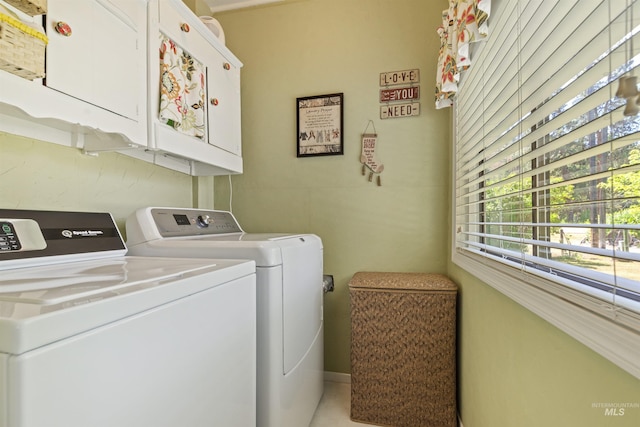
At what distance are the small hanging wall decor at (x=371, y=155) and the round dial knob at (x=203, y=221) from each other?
104 cm

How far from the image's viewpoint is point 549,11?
75 cm

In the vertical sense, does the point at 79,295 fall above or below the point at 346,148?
below

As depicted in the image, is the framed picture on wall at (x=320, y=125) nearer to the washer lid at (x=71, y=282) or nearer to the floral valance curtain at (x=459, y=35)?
the floral valance curtain at (x=459, y=35)

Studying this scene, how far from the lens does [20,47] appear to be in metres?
0.81

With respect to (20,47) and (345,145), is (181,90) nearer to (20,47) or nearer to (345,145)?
(20,47)

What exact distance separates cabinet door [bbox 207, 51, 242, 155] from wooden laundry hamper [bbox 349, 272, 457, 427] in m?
1.14

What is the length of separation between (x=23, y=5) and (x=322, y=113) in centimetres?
149

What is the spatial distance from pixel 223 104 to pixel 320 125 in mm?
632

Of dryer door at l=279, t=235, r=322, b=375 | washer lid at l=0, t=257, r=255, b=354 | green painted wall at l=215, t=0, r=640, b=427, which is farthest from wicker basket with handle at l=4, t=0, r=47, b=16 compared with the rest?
green painted wall at l=215, t=0, r=640, b=427

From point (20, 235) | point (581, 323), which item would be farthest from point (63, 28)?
point (581, 323)

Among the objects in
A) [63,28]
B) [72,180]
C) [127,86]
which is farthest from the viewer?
[72,180]

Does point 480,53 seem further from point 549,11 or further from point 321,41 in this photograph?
point 321,41

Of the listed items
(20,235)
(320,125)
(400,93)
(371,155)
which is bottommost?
(20,235)

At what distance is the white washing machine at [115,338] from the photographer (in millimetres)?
Answer: 432
